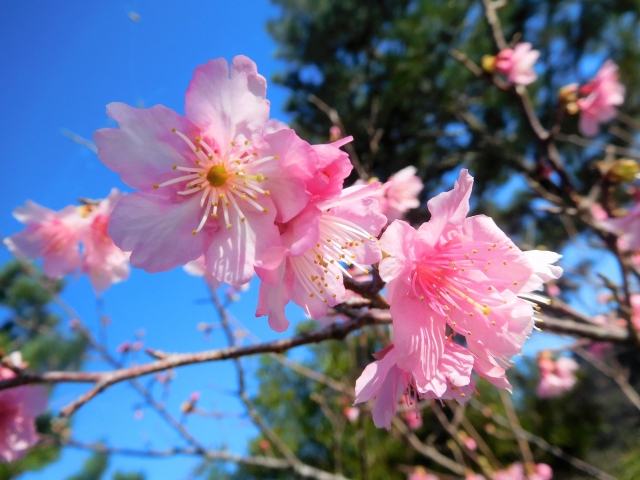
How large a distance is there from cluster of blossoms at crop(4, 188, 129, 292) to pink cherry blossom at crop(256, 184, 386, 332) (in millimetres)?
776

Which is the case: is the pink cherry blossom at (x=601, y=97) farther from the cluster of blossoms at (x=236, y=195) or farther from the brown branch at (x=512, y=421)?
the cluster of blossoms at (x=236, y=195)

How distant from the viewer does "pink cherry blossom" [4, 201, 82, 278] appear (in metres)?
1.21

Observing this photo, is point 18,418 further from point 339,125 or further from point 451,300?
point 339,125

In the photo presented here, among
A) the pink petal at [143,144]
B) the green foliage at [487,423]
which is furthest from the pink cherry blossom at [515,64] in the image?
the green foliage at [487,423]

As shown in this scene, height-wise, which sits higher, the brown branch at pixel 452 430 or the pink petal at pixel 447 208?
the pink petal at pixel 447 208

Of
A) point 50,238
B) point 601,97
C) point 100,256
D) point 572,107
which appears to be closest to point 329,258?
point 100,256

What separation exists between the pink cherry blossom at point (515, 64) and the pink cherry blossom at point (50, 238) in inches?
73.4

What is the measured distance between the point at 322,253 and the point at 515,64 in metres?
1.73

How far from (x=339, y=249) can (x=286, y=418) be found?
323 inches

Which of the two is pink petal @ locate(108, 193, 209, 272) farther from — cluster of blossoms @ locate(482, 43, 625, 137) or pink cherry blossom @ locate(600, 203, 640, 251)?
cluster of blossoms @ locate(482, 43, 625, 137)

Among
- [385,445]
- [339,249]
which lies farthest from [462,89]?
[385,445]

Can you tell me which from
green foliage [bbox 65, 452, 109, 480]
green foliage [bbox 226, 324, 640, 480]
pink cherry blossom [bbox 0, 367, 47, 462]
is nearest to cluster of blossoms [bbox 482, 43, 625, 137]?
pink cherry blossom [bbox 0, 367, 47, 462]

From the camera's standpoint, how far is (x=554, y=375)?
2514 mm

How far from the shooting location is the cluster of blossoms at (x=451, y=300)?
586 millimetres
